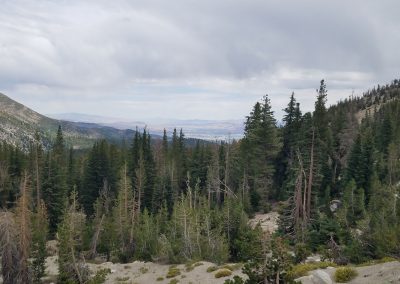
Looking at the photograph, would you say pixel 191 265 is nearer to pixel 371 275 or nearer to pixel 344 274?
pixel 344 274

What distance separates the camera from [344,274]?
2350cm

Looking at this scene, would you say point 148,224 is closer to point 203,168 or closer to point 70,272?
point 70,272

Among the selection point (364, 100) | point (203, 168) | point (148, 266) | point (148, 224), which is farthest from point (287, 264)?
point (364, 100)

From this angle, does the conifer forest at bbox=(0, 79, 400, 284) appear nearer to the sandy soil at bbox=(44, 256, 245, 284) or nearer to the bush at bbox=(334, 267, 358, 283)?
the sandy soil at bbox=(44, 256, 245, 284)

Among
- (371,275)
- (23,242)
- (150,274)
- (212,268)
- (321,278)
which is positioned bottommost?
(150,274)

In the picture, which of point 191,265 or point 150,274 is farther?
point 150,274

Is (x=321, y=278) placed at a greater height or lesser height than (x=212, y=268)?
greater

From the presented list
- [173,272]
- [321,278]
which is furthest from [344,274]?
[173,272]

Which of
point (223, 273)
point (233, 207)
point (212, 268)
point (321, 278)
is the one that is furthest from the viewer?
point (233, 207)

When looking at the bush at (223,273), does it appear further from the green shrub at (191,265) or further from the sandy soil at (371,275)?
the sandy soil at (371,275)

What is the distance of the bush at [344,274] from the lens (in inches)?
919

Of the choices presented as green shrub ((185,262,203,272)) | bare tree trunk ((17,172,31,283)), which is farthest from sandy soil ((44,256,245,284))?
bare tree trunk ((17,172,31,283))

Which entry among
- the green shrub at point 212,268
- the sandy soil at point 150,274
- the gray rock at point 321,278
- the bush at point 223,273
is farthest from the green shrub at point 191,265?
the gray rock at point 321,278

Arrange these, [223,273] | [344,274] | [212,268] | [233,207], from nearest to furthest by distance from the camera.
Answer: [344,274] → [223,273] → [212,268] → [233,207]
